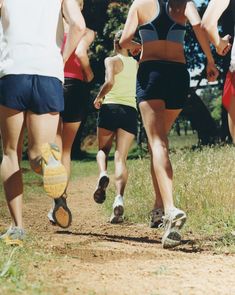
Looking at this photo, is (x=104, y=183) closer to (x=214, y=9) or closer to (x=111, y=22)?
(x=214, y=9)

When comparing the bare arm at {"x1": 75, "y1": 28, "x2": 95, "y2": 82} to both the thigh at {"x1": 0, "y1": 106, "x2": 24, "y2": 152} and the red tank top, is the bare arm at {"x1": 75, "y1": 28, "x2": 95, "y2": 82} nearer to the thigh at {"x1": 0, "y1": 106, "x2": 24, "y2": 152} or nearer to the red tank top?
the red tank top

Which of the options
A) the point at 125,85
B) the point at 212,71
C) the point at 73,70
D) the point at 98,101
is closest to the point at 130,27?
the point at 212,71

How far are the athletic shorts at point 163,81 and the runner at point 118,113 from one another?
165cm

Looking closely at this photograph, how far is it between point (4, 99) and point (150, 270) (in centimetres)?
161

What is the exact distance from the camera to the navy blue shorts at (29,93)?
14.5 feet

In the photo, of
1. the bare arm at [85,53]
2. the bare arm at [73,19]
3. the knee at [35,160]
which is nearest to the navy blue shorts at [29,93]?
the knee at [35,160]

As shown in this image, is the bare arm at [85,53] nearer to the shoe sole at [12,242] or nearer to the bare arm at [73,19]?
the bare arm at [73,19]

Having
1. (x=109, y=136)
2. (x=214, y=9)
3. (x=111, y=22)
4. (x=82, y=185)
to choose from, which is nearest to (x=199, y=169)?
(x=109, y=136)

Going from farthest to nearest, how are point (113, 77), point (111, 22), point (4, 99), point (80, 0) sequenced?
1. point (111, 22)
2. point (113, 77)
3. point (80, 0)
4. point (4, 99)

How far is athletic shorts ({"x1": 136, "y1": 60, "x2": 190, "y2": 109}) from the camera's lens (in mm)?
5145

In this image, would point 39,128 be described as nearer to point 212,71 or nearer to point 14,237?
point 14,237

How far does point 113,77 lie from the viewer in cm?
691

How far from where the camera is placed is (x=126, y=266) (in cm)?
403

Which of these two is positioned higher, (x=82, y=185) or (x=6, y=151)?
(x=6, y=151)
